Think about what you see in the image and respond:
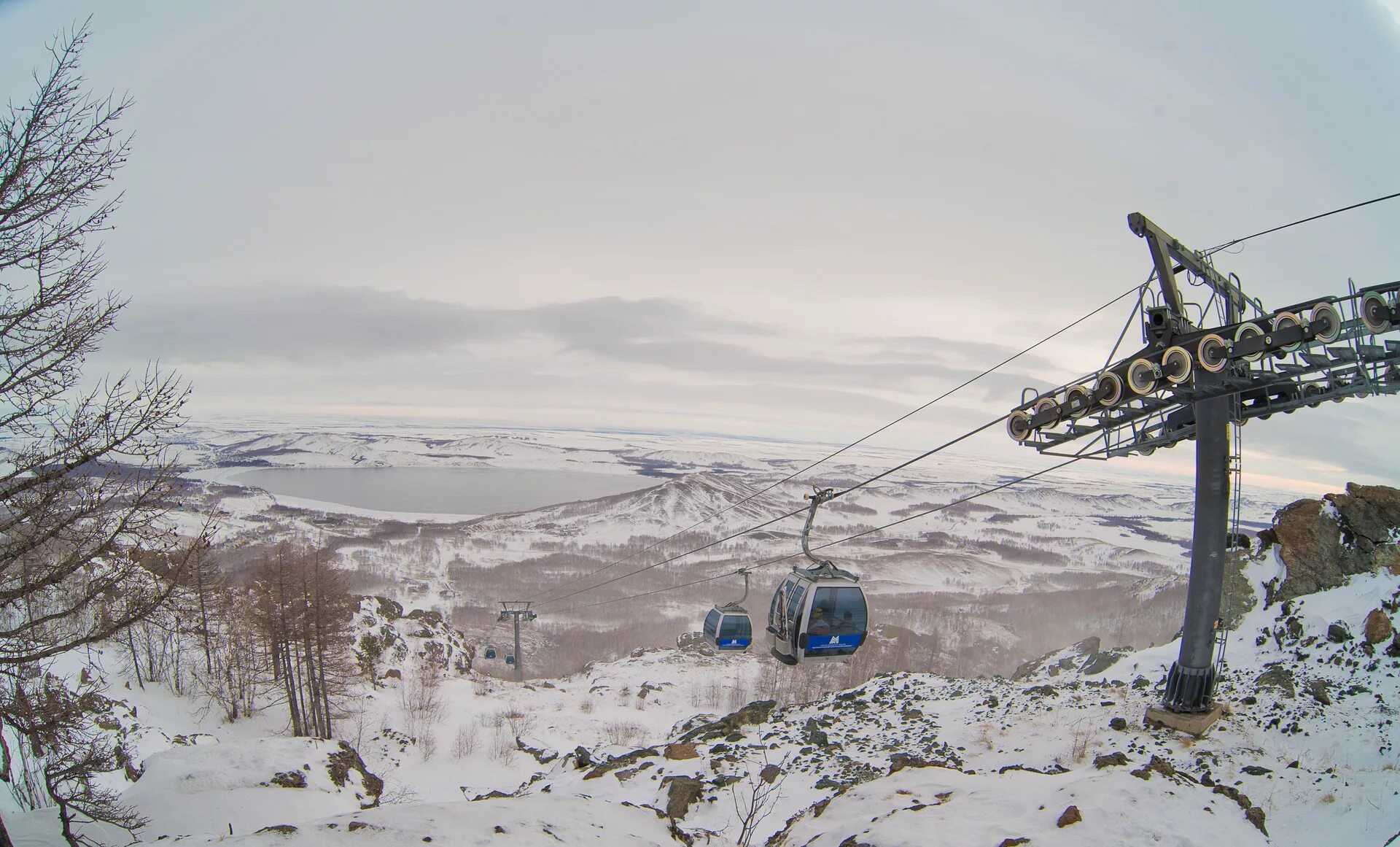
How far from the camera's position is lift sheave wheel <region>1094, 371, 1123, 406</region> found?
33.3 ft

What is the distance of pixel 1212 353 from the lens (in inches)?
377

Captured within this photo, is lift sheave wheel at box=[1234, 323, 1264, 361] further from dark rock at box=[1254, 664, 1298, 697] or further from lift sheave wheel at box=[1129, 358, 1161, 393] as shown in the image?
dark rock at box=[1254, 664, 1298, 697]

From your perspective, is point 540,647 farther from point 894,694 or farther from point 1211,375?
point 1211,375

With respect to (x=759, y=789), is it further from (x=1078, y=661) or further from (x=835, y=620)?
(x=1078, y=661)

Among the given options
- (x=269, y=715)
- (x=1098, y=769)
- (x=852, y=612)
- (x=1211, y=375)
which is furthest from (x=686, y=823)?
(x=269, y=715)

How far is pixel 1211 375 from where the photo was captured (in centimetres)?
1086

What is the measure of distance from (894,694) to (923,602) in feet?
257

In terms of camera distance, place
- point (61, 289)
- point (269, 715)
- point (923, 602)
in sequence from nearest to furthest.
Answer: point (61, 289) → point (269, 715) → point (923, 602)

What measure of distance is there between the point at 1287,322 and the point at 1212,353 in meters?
0.97

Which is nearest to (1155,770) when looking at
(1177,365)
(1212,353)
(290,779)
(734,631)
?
(1177,365)

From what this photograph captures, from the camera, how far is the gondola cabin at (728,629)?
18.6 metres

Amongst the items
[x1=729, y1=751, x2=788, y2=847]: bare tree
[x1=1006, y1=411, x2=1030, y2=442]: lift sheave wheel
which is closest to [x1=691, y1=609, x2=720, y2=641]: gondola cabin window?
[x1=729, y1=751, x2=788, y2=847]: bare tree

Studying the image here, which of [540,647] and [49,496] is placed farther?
[540,647]

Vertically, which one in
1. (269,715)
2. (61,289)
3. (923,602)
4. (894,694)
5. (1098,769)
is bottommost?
(923,602)
